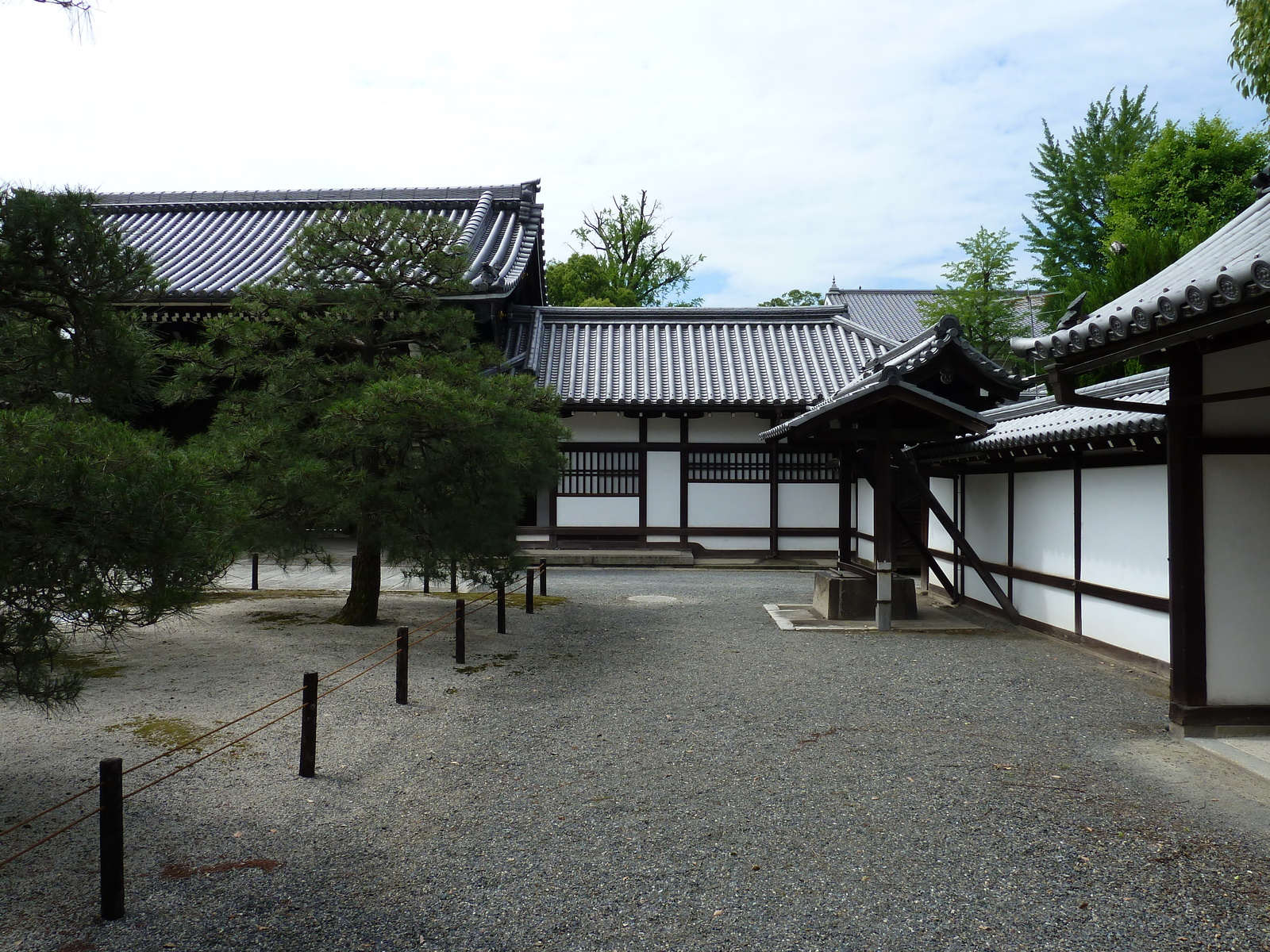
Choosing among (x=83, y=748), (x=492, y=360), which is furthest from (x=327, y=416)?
(x=83, y=748)

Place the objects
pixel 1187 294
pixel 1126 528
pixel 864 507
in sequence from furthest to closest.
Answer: pixel 864 507 < pixel 1126 528 < pixel 1187 294

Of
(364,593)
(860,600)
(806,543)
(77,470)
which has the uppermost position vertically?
(77,470)

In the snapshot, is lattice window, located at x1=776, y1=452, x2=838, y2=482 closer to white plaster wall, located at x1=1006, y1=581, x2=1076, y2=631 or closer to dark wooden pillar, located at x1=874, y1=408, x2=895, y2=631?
white plaster wall, located at x1=1006, y1=581, x2=1076, y2=631

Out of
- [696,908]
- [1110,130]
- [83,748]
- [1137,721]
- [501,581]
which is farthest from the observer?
[1110,130]

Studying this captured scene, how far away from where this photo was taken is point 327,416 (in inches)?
270

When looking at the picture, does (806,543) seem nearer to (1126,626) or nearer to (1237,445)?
(1126,626)

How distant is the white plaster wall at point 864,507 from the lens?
1517cm

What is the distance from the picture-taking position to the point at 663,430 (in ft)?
54.1

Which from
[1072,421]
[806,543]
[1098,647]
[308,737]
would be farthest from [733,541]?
[308,737]

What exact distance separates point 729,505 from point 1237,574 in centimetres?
1122

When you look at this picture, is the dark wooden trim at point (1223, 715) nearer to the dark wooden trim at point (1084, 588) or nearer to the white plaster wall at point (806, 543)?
the dark wooden trim at point (1084, 588)

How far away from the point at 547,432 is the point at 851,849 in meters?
6.23

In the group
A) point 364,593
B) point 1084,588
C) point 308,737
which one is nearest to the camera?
point 308,737

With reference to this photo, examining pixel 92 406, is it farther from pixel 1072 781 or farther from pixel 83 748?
pixel 1072 781
